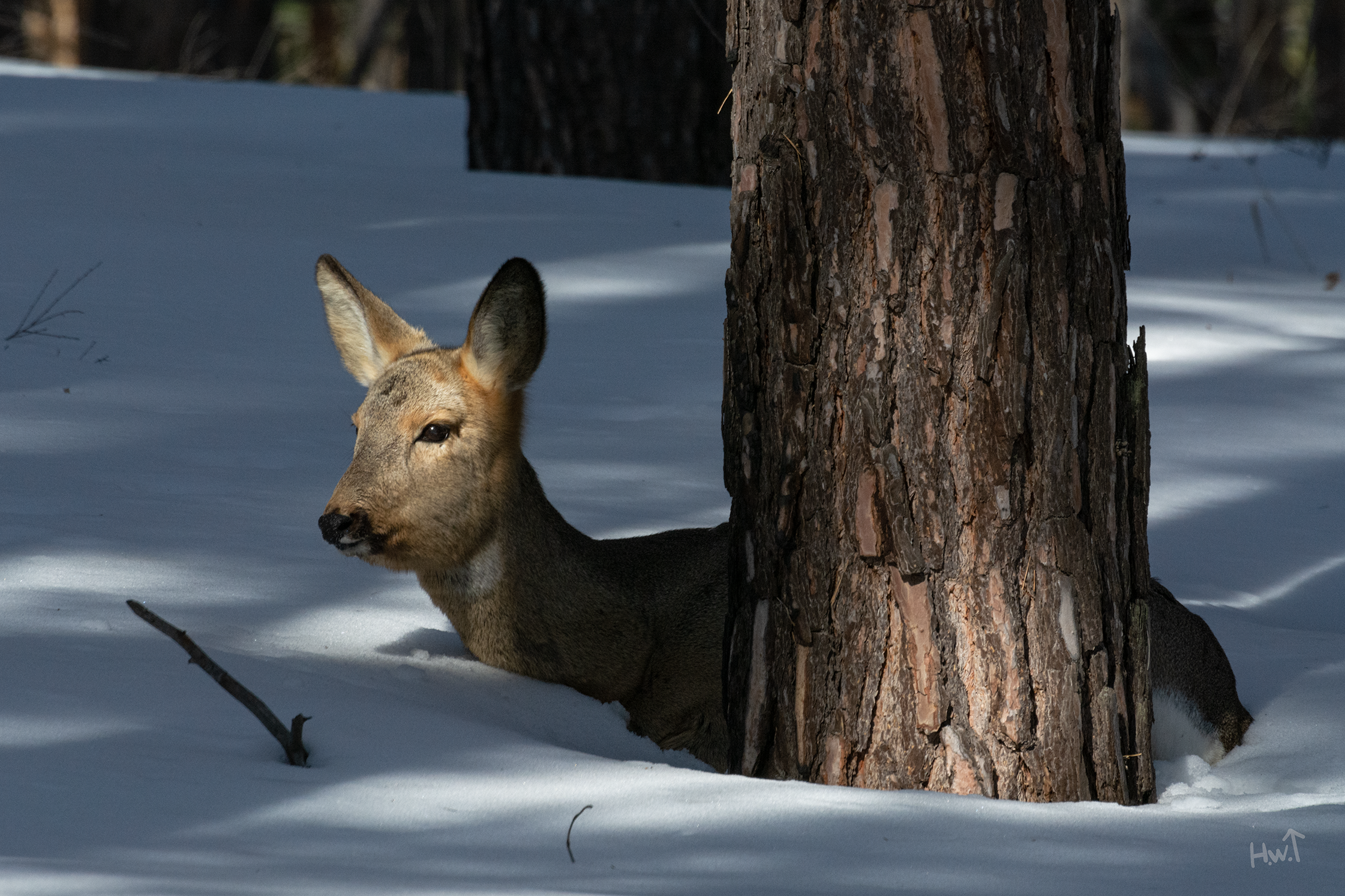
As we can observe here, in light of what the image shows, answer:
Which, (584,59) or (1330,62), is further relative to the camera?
(1330,62)

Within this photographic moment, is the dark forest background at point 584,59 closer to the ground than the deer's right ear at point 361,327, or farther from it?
farther from it

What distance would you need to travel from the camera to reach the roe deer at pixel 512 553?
3.90 metres

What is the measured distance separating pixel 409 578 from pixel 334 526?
0.95 metres

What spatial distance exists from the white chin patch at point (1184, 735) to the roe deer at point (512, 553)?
111 centimetres

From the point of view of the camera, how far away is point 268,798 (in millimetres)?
2666

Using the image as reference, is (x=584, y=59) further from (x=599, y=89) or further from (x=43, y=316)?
(x=43, y=316)

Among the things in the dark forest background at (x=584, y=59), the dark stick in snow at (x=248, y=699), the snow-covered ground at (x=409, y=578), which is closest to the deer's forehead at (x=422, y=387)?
the snow-covered ground at (x=409, y=578)

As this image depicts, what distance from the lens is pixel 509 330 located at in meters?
4.07

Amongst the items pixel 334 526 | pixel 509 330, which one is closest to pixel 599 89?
pixel 509 330

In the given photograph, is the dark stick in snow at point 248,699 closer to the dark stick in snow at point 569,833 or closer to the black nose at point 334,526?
the dark stick in snow at point 569,833

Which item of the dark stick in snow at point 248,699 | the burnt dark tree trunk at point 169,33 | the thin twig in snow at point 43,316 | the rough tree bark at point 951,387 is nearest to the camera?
the dark stick in snow at point 248,699

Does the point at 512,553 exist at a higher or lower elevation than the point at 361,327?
lower

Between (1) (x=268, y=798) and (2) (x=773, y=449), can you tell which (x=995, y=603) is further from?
(1) (x=268, y=798)

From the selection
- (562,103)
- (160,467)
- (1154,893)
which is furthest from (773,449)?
(562,103)
